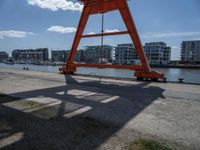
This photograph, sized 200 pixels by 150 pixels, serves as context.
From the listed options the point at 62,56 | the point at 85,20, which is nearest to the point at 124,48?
the point at 62,56

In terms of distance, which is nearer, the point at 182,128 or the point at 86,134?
the point at 86,134

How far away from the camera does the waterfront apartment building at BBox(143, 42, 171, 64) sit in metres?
96.9

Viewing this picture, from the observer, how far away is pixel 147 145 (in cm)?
305

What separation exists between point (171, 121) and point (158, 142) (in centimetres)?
145

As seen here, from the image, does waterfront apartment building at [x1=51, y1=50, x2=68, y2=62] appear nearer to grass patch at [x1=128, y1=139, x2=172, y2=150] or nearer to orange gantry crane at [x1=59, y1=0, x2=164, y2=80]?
orange gantry crane at [x1=59, y1=0, x2=164, y2=80]

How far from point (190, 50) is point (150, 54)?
3167 cm

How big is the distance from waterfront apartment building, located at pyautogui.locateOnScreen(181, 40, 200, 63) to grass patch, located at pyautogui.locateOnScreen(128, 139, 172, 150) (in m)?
115

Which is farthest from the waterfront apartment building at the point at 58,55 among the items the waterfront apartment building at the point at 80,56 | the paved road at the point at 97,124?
the paved road at the point at 97,124

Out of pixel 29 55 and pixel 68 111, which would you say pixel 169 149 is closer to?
pixel 68 111

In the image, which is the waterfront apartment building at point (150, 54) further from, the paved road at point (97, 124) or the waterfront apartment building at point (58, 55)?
the paved road at point (97, 124)

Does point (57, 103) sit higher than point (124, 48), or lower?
lower

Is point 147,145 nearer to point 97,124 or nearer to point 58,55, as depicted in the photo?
point 97,124

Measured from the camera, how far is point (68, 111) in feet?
16.6

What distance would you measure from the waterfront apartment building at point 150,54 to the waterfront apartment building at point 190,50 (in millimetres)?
13529
